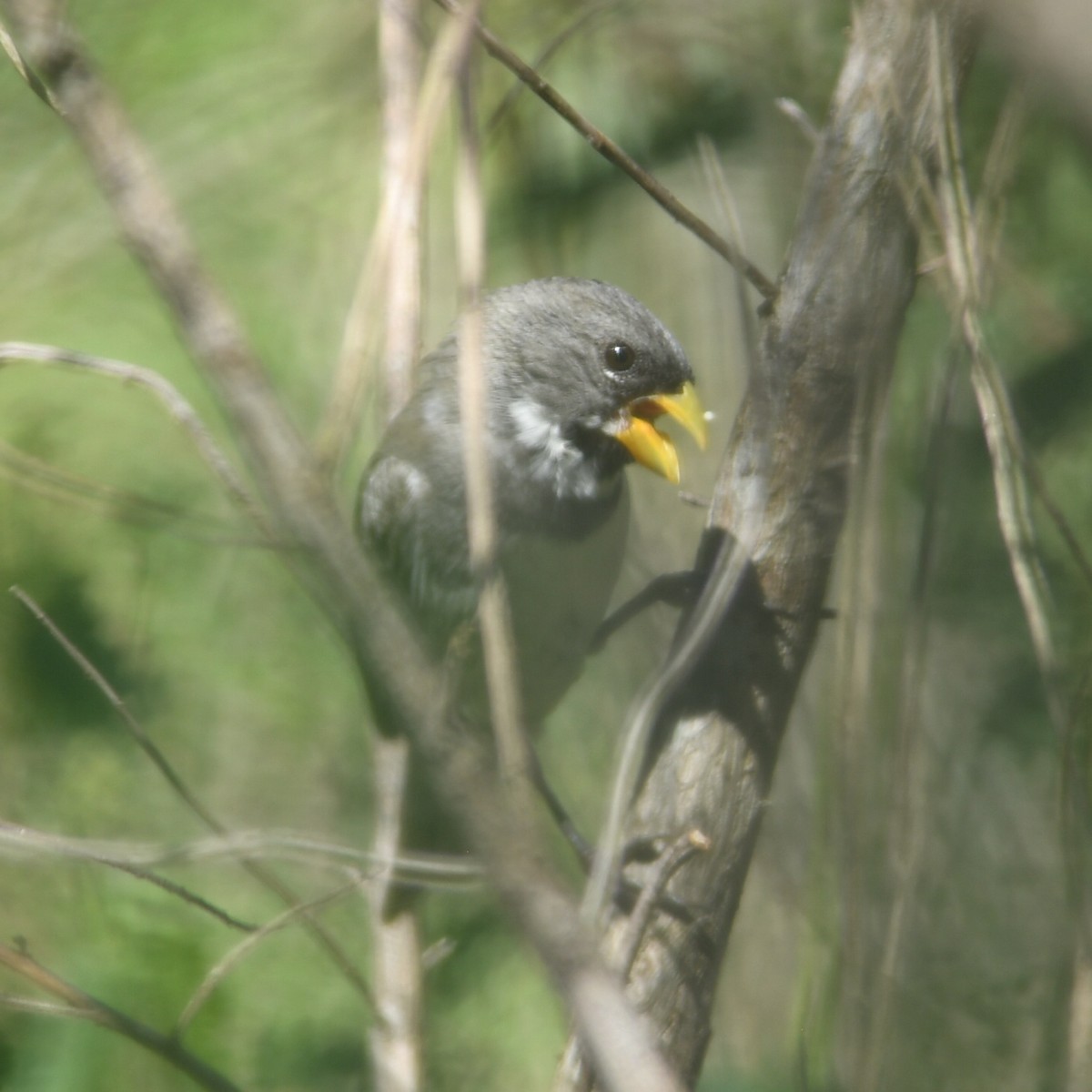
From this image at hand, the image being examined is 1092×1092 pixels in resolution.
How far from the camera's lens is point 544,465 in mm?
2811

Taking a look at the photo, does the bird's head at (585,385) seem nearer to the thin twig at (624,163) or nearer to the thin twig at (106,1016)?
the thin twig at (624,163)

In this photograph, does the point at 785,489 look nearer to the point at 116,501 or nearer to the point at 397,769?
the point at 116,501

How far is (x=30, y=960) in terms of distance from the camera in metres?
1.88

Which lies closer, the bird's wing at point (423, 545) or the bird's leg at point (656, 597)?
the bird's leg at point (656, 597)

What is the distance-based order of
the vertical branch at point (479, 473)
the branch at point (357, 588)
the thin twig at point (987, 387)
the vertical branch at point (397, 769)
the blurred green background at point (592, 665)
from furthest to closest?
the vertical branch at point (397, 769) → the blurred green background at point (592, 665) → the thin twig at point (987, 387) → the vertical branch at point (479, 473) → the branch at point (357, 588)

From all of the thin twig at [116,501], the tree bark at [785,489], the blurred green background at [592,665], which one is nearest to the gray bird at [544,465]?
the blurred green background at [592,665]

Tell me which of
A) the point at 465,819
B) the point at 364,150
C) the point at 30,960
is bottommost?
the point at 465,819

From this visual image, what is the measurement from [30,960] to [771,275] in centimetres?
232

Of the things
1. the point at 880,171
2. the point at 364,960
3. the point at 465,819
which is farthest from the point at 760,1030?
the point at 465,819

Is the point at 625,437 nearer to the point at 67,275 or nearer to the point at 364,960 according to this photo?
the point at 364,960

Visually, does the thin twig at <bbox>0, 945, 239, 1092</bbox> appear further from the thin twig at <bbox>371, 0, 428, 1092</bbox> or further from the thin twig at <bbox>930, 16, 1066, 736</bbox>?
the thin twig at <bbox>930, 16, 1066, 736</bbox>

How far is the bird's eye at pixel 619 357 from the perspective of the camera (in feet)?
9.02

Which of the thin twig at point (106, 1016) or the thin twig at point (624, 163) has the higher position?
→ the thin twig at point (624, 163)

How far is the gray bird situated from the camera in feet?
8.93
